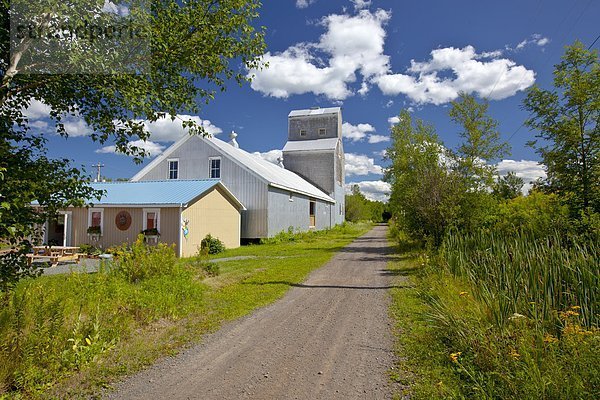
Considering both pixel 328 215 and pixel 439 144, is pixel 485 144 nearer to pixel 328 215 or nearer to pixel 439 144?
pixel 439 144

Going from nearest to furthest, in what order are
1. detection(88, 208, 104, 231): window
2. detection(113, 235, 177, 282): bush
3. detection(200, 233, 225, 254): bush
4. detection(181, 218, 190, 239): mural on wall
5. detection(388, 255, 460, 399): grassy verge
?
detection(388, 255, 460, 399): grassy verge < detection(113, 235, 177, 282): bush < detection(181, 218, 190, 239): mural on wall < detection(88, 208, 104, 231): window < detection(200, 233, 225, 254): bush

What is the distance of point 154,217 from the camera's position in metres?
16.2

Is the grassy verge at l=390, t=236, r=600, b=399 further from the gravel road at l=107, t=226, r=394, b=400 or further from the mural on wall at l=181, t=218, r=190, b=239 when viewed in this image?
the mural on wall at l=181, t=218, r=190, b=239

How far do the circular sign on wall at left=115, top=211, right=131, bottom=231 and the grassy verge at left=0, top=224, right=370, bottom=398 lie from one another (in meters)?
9.50

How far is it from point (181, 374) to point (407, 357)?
3000mm

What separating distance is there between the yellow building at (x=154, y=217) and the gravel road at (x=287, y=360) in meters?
10.2

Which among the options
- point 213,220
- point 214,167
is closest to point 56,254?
point 213,220

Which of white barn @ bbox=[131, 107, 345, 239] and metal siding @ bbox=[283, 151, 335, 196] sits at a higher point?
metal siding @ bbox=[283, 151, 335, 196]

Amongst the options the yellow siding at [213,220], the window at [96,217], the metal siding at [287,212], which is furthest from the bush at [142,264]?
the metal siding at [287,212]

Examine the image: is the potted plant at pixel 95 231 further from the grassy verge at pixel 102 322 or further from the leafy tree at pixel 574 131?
the leafy tree at pixel 574 131

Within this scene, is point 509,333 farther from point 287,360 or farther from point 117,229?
point 117,229

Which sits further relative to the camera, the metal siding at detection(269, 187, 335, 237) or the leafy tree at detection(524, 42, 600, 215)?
the metal siding at detection(269, 187, 335, 237)

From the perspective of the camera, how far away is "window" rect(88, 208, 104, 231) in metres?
17.2

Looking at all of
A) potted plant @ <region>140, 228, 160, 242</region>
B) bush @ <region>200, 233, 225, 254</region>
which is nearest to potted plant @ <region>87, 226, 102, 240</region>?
potted plant @ <region>140, 228, 160, 242</region>
